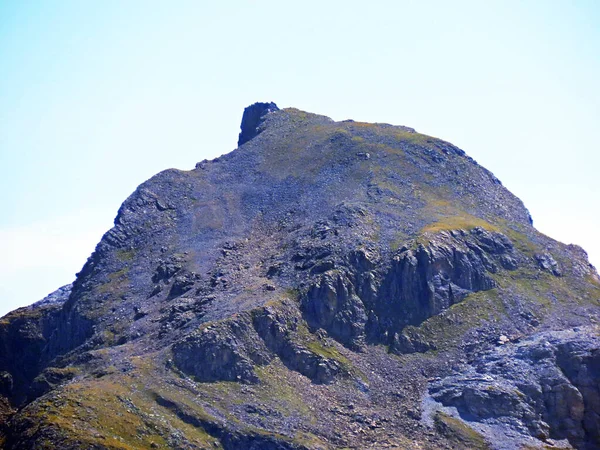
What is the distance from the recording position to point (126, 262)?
613 feet

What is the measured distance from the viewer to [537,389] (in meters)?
153

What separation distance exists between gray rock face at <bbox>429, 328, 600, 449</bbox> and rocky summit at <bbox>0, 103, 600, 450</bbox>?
26 centimetres

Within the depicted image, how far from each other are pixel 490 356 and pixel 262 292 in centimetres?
3768

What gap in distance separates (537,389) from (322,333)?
34.0 m

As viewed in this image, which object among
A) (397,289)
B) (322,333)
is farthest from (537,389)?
(322,333)

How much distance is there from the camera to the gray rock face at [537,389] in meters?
150

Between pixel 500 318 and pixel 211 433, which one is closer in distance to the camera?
pixel 211 433

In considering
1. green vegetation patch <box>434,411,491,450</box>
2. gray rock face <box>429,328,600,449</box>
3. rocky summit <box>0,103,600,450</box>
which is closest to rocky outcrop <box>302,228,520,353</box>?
rocky summit <box>0,103,600,450</box>

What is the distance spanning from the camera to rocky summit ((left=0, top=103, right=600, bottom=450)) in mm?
140000

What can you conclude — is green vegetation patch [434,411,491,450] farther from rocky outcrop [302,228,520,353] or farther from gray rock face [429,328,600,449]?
rocky outcrop [302,228,520,353]

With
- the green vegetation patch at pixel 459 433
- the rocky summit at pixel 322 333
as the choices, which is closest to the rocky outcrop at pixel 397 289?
the rocky summit at pixel 322 333

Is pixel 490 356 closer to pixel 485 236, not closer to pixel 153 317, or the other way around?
pixel 485 236

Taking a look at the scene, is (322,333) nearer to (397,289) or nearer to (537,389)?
(397,289)

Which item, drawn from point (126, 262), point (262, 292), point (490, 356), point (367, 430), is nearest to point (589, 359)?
point (490, 356)
